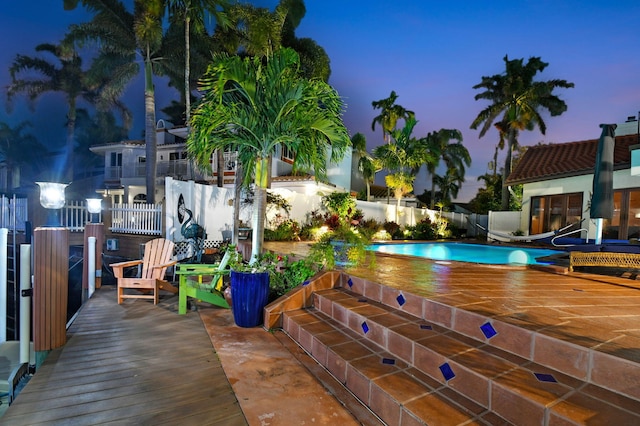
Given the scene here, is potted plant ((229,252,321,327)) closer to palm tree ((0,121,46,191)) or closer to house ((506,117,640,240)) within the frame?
house ((506,117,640,240))

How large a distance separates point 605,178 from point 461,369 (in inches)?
202

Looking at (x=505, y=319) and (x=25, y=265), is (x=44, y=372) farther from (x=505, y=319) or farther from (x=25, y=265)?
(x=505, y=319)

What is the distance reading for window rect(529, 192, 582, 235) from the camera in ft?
36.7

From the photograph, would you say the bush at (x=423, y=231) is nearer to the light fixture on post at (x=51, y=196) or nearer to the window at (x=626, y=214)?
the window at (x=626, y=214)

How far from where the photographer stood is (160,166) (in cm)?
1928

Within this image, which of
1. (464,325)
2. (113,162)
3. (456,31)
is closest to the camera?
(464,325)

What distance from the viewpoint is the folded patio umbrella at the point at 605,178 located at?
5.02 meters

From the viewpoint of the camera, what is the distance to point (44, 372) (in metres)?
2.72

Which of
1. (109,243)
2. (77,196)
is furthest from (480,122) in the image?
(77,196)

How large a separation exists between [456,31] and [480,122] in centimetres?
596

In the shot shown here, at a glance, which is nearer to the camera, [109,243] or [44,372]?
[44,372]

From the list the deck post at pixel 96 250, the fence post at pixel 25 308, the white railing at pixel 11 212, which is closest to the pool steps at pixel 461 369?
the fence post at pixel 25 308

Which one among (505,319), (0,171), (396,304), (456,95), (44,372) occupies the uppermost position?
(456,95)

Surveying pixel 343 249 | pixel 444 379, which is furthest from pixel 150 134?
pixel 444 379
